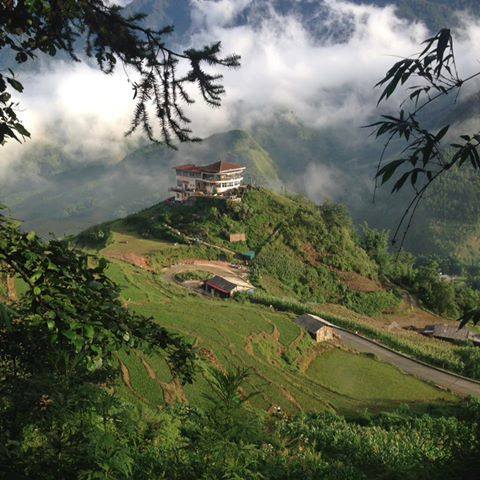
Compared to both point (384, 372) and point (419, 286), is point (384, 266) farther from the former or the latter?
point (384, 372)

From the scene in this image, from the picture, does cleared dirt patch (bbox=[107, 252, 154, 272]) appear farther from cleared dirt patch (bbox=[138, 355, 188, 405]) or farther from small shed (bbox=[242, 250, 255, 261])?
cleared dirt patch (bbox=[138, 355, 188, 405])

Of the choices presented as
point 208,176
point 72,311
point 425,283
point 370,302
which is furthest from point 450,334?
point 72,311

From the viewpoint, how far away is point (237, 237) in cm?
6138

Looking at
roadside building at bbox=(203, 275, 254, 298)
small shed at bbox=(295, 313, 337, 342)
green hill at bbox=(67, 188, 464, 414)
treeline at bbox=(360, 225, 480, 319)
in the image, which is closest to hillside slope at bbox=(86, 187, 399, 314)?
green hill at bbox=(67, 188, 464, 414)

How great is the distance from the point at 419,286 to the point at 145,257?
41402mm

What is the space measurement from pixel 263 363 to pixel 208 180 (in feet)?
141

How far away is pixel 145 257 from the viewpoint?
2047 inches

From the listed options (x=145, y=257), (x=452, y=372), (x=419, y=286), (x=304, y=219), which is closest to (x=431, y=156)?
(x=452, y=372)

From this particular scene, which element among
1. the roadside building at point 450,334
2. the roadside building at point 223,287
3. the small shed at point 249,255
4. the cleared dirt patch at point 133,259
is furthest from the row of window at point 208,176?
the roadside building at point 450,334

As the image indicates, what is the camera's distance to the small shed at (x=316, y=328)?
38.3 meters

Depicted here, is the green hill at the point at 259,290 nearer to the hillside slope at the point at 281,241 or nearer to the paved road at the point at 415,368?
the hillside slope at the point at 281,241

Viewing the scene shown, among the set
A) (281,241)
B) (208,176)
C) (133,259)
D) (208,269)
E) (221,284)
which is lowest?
(221,284)

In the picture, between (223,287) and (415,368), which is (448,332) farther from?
(223,287)

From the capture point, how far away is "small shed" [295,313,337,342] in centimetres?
3834
